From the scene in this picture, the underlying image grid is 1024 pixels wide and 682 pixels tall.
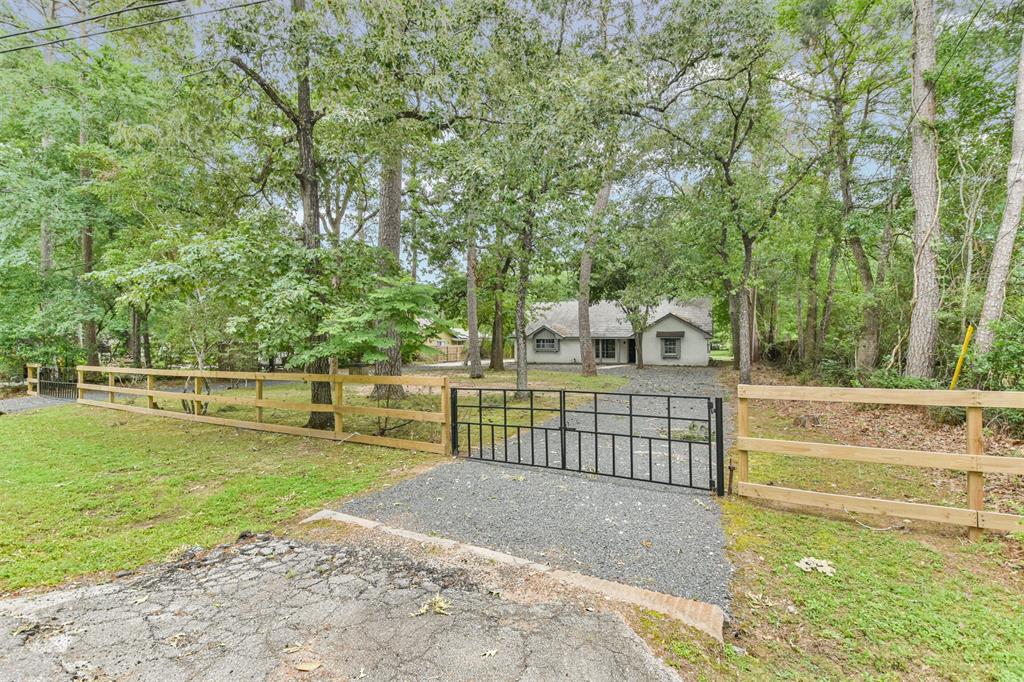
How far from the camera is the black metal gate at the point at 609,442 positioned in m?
4.48

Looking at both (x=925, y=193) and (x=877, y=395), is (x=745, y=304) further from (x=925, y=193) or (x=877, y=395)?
(x=877, y=395)

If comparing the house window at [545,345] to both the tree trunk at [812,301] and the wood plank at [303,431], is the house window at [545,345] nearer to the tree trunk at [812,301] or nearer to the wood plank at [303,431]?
the tree trunk at [812,301]

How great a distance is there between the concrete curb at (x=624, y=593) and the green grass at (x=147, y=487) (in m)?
1.74

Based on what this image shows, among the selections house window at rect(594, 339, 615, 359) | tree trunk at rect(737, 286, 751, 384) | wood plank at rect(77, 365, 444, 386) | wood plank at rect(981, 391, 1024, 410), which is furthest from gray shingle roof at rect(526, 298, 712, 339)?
wood plank at rect(981, 391, 1024, 410)

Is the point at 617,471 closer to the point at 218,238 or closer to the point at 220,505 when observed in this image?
the point at 220,505

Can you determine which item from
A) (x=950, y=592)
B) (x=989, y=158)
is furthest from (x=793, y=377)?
(x=950, y=592)

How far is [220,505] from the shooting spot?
415cm

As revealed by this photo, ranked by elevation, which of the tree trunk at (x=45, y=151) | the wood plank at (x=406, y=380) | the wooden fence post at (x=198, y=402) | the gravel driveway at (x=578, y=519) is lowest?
the gravel driveway at (x=578, y=519)

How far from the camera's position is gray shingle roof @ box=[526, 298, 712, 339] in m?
24.4

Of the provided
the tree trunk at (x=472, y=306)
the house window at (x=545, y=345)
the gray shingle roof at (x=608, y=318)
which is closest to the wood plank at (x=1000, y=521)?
the tree trunk at (x=472, y=306)

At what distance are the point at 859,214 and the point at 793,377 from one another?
6.53 metres

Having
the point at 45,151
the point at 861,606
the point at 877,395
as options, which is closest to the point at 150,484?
the point at 861,606

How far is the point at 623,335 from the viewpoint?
2583 cm

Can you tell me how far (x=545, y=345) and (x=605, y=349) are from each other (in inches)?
153
